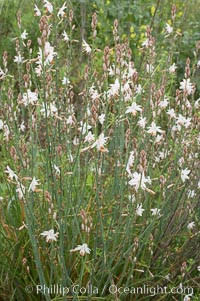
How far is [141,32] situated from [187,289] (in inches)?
136

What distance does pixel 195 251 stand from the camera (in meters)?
2.64

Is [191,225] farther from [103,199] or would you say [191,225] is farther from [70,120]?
[70,120]

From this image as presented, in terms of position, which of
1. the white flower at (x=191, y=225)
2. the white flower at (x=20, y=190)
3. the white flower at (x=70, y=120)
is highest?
the white flower at (x=70, y=120)

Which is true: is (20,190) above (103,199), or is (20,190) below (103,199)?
above

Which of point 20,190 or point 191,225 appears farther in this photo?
point 191,225

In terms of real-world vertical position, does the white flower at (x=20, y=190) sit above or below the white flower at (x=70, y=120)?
below

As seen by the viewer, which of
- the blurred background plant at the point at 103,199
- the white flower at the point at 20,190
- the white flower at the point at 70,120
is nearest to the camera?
the white flower at the point at 20,190

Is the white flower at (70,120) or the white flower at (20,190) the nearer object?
the white flower at (20,190)

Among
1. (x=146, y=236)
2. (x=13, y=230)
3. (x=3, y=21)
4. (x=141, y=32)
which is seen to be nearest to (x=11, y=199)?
(x=13, y=230)

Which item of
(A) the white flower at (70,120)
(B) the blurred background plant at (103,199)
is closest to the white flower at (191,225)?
(B) the blurred background plant at (103,199)

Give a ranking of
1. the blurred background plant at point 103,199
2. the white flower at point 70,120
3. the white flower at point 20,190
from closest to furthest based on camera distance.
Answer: the white flower at point 20,190 < the blurred background plant at point 103,199 < the white flower at point 70,120

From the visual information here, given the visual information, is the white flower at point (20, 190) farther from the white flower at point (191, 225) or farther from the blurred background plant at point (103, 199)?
the white flower at point (191, 225)

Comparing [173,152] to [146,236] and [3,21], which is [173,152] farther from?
[3,21]

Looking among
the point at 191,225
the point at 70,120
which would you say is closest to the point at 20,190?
the point at 70,120
